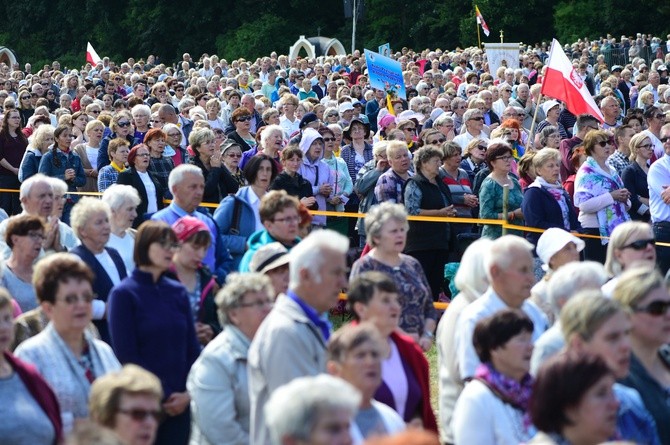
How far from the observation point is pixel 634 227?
825 cm

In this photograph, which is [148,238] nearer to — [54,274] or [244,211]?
[54,274]

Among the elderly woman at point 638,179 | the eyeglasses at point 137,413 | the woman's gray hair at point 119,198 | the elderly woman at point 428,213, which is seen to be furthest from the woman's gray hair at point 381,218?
the elderly woman at point 638,179

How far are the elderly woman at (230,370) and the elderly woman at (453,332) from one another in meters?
1.02

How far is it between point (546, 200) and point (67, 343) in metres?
6.13

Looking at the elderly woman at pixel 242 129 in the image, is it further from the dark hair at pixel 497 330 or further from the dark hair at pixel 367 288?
the dark hair at pixel 497 330

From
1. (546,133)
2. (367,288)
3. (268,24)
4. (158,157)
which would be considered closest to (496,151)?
(546,133)

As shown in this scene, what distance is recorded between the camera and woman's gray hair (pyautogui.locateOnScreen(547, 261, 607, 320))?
7072 mm

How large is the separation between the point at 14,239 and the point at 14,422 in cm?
251

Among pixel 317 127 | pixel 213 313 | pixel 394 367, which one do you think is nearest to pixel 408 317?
pixel 213 313

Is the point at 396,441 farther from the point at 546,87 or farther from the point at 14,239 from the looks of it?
the point at 546,87

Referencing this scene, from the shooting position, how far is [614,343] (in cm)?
600

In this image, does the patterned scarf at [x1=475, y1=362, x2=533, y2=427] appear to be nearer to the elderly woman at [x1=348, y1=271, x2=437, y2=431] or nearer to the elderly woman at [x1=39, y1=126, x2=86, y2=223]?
the elderly woman at [x1=348, y1=271, x2=437, y2=431]

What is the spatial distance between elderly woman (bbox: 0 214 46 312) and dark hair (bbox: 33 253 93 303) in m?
1.41

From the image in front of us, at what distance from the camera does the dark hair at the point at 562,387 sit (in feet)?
17.5
